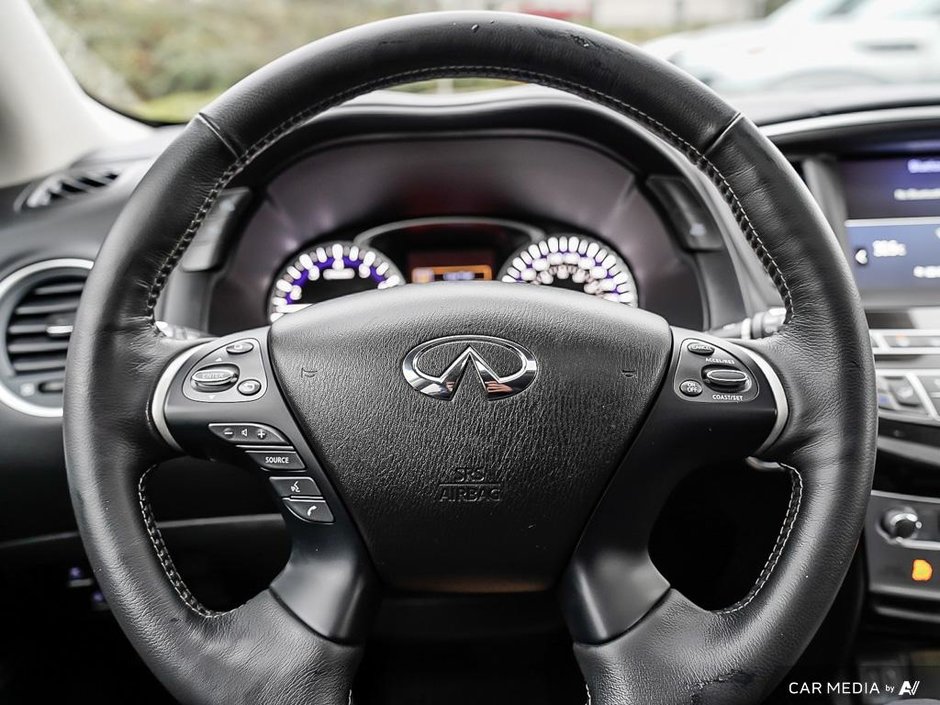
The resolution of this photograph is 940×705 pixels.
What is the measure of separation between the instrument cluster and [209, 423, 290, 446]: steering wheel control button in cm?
71

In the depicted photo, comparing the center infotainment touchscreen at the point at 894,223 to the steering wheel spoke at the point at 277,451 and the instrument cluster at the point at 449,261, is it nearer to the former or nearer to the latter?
the instrument cluster at the point at 449,261

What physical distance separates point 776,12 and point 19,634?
1946 mm

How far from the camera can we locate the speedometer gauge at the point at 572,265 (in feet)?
5.42

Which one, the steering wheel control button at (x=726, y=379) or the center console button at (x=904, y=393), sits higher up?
the center console button at (x=904, y=393)

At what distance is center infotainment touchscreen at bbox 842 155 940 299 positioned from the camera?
149 centimetres

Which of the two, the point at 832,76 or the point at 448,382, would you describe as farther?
the point at 832,76

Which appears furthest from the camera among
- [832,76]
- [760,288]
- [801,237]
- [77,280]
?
[832,76]

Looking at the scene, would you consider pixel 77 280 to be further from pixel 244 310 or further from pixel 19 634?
pixel 19 634

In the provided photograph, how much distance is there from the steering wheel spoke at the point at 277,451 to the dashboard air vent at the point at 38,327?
551mm

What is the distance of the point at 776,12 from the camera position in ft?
6.49

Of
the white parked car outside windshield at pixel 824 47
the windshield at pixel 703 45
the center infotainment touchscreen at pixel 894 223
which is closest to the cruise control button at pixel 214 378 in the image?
the windshield at pixel 703 45

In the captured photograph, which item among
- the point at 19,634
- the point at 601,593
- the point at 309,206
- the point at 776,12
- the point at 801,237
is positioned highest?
the point at 776,12

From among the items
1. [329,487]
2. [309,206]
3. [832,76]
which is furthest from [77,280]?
[832,76]

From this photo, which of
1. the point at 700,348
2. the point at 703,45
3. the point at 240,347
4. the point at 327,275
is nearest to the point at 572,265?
the point at 327,275
